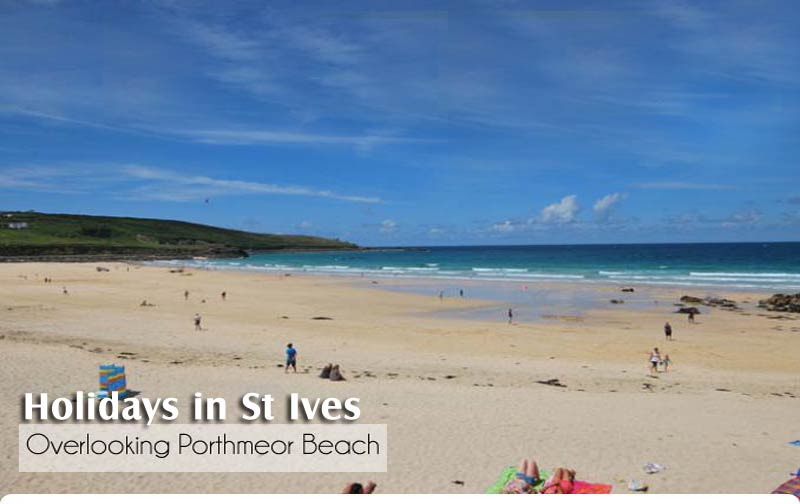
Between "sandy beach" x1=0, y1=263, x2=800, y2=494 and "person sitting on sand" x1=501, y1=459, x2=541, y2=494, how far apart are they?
76 cm

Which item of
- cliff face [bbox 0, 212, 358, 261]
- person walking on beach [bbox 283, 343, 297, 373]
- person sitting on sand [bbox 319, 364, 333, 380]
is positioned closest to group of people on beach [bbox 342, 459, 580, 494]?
person sitting on sand [bbox 319, 364, 333, 380]

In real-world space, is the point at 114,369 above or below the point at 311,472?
above

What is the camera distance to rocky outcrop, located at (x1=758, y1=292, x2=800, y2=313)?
1376 inches

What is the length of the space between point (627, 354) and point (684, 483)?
13.5 meters

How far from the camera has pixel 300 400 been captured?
1307cm

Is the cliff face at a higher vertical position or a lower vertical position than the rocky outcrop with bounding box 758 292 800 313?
higher

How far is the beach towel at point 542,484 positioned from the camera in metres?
7.96

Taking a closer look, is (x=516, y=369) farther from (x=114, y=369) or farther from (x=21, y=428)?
(x=21, y=428)

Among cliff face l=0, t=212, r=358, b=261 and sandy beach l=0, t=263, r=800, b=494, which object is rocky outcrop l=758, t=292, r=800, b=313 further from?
cliff face l=0, t=212, r=358, b=261

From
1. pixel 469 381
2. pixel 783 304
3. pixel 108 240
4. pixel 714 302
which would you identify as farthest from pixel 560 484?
pixel 108 240

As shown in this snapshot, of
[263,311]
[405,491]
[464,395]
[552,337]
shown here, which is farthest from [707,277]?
[405,491]

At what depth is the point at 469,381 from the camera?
53.5 feet

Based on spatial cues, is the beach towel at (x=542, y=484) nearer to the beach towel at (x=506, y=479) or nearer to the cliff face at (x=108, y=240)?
the beach towel at (x=506, y=479)

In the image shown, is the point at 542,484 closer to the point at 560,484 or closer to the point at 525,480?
the point at 525,480
